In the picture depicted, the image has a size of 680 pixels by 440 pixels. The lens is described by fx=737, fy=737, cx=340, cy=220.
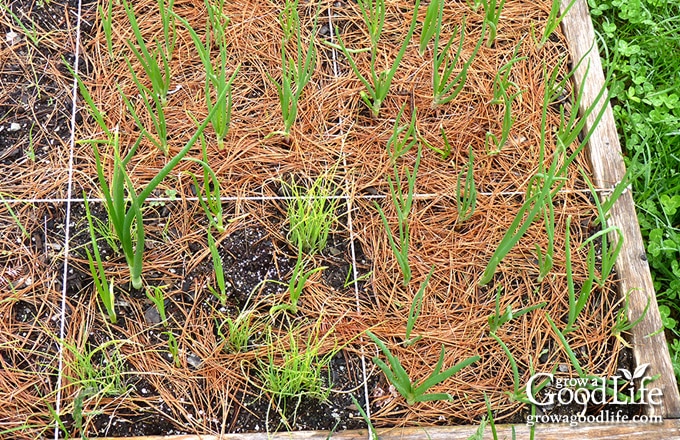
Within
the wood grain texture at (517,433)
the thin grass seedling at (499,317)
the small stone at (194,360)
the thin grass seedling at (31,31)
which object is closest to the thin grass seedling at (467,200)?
the thin grass seedling at (499,317)

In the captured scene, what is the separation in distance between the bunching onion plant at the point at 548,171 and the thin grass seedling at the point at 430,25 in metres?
0.38

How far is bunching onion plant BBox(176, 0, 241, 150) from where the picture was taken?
1.90 m

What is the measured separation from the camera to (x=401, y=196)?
1917 millimetres

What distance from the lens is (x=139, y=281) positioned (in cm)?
187

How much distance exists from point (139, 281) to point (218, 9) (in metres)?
0.95

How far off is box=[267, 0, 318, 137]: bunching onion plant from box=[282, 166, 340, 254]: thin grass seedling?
0.18m

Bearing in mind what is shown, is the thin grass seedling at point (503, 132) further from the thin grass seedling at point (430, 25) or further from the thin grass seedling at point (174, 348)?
the thin grass seedling at point (174, 348)

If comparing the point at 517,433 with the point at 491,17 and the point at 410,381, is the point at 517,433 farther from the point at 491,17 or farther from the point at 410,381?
the point at 491,17

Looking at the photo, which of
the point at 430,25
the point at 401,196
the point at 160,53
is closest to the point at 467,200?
the point at 401,196

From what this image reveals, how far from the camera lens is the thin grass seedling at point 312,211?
1.93 m

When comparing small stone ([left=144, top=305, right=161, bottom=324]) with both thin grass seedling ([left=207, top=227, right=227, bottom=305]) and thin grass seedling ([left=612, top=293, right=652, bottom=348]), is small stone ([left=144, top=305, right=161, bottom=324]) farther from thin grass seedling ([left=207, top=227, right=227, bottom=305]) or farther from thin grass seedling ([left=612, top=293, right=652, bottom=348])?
thin grass seedling ([left=612, top=293, right=652, bottom=348])

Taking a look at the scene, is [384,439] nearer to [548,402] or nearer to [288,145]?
[548,402]

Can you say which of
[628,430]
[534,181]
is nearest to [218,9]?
[534,181]

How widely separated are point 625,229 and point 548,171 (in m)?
0.27
